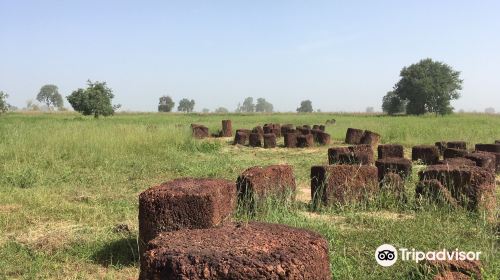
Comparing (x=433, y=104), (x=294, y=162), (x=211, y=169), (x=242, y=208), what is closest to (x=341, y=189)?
(x=242, y=208)

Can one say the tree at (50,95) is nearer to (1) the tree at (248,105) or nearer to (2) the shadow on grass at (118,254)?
(1) the tree at (248,105)

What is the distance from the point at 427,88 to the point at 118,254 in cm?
5450

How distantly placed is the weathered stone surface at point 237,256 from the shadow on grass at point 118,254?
1.80 m

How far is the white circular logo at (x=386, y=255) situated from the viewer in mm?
3922

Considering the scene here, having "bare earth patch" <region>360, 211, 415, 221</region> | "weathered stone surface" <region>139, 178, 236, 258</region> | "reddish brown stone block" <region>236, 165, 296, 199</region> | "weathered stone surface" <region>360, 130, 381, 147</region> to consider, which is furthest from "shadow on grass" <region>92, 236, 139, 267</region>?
"weathered stone surface" <region>360, 130, 381, 147</region>

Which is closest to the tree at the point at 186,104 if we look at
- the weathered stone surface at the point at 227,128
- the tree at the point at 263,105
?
the tree at the point at 263,105

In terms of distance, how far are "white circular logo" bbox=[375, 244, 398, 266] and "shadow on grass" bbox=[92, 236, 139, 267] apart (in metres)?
2.20

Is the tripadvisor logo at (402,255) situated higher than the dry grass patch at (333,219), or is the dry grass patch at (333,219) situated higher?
the tripadvisor logo at (402,255)

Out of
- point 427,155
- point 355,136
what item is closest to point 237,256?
point 427,155

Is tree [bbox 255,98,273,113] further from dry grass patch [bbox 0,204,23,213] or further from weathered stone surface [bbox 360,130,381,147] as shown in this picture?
dry grass patch [bbox 0,204,23,213]

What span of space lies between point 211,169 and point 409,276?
6.91 m

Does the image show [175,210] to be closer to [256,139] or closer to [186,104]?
[256,139]

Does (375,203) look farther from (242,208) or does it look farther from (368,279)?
(368,279)

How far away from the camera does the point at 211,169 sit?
33.0ft
